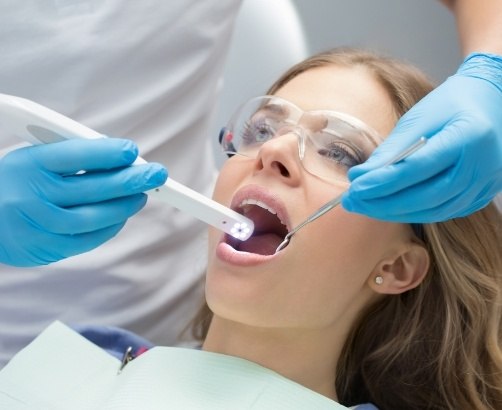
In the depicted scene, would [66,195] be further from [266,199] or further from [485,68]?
[485,68]

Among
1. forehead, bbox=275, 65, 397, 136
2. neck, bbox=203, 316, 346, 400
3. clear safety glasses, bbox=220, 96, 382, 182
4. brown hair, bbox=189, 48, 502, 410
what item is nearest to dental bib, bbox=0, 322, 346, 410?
neck, bbox=203, 316, 346, 400

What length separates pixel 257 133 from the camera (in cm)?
154

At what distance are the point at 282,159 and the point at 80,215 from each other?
0.34 meters

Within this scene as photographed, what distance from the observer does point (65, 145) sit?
1269mm

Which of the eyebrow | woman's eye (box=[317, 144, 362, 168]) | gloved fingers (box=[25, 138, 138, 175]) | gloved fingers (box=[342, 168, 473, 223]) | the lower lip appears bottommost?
the lower lip

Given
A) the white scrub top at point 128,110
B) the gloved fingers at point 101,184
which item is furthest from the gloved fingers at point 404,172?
the white scrub top at point 128,110

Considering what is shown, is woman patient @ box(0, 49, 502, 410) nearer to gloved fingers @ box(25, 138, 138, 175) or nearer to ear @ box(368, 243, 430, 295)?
ear @ box(368, 243, 430, 295)

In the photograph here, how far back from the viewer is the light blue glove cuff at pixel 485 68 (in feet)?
4.47

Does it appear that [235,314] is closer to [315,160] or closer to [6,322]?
[315,160]

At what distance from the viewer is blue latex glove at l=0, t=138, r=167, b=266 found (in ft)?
4.16

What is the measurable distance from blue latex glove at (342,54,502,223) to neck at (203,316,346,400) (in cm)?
33

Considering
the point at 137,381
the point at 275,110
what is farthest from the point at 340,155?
the point at 137,381

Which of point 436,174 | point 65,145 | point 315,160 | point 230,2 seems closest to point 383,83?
point 315,160

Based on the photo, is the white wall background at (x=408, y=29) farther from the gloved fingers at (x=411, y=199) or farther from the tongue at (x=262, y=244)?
the gloved fingers at (x=411, y=199)
